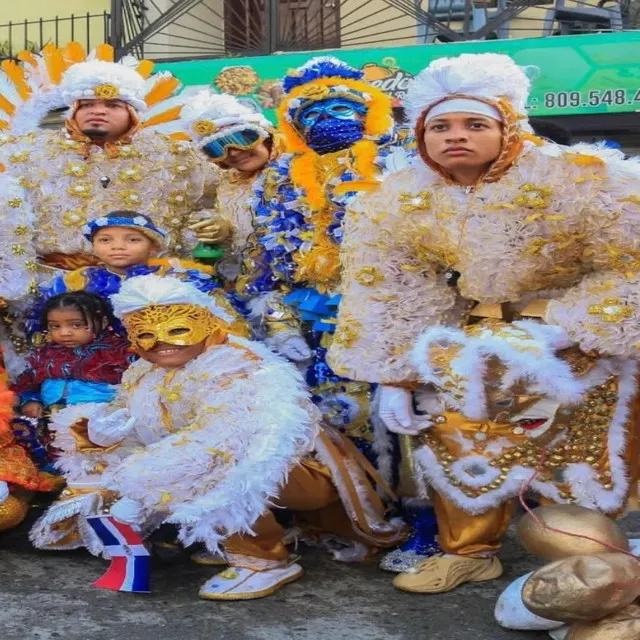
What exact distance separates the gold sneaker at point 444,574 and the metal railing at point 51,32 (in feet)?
29.0

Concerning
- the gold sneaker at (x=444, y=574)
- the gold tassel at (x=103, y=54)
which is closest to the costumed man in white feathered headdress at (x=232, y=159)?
the gold tassel at (x=103, y=54)

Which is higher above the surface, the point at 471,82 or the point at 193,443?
the point at 471,82

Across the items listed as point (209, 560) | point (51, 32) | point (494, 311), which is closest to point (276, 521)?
point (209, 560)

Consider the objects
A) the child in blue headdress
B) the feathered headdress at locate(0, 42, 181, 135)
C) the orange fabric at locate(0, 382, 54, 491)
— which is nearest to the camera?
the orange fabric at locate(0, 382, 54, 491)

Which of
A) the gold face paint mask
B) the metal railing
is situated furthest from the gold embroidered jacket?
the metal railing

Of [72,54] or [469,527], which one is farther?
[72,54]

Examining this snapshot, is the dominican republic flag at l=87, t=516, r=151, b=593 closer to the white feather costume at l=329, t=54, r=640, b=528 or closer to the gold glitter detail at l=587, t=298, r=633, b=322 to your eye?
the white feather costume at l=329, t=54, r=640, b=528

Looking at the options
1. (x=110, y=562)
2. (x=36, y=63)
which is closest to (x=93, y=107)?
(x=36, y=63)

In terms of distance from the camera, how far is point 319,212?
3.59 meters

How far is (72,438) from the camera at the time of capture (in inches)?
128

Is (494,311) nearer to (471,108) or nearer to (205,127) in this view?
(471,108)

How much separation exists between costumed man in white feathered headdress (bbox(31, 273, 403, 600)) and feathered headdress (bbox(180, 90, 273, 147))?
3.94ft

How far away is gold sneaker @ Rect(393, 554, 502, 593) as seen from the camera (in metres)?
2.87

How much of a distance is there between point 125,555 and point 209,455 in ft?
1.75
